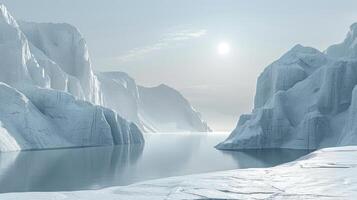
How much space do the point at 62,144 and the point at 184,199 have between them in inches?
2828

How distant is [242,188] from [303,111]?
7830cm

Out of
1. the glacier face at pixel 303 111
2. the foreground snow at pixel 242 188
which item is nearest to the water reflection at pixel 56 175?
the foreground snow at pixel 242 188

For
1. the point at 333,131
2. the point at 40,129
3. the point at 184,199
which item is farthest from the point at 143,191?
the point at 333,131

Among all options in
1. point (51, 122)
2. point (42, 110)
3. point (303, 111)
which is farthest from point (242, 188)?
point (303, 111)

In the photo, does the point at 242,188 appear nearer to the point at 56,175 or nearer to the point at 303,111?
the point at 56,175

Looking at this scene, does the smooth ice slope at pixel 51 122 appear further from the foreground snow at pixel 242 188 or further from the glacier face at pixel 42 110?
the foreground snow at pixel 242 188

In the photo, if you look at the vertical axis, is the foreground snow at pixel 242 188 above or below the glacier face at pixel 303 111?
Result: above

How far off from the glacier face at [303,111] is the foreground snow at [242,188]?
5983 cm

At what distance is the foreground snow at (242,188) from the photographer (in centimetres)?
1170

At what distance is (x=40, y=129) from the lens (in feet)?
251

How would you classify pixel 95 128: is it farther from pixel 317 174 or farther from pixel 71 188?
pixel 317 174

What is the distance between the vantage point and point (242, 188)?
12.9 meters

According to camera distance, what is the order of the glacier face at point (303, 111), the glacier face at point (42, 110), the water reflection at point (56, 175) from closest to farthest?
the water reflection at point (56, 175), the glacier face at point (42, 110), the glacier face at point (303, 111)

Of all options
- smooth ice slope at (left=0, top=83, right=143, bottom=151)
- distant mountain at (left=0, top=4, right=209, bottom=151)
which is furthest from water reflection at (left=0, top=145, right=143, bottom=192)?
smooth ice slope at (left=0, top=83, right=143, bottom=151)
